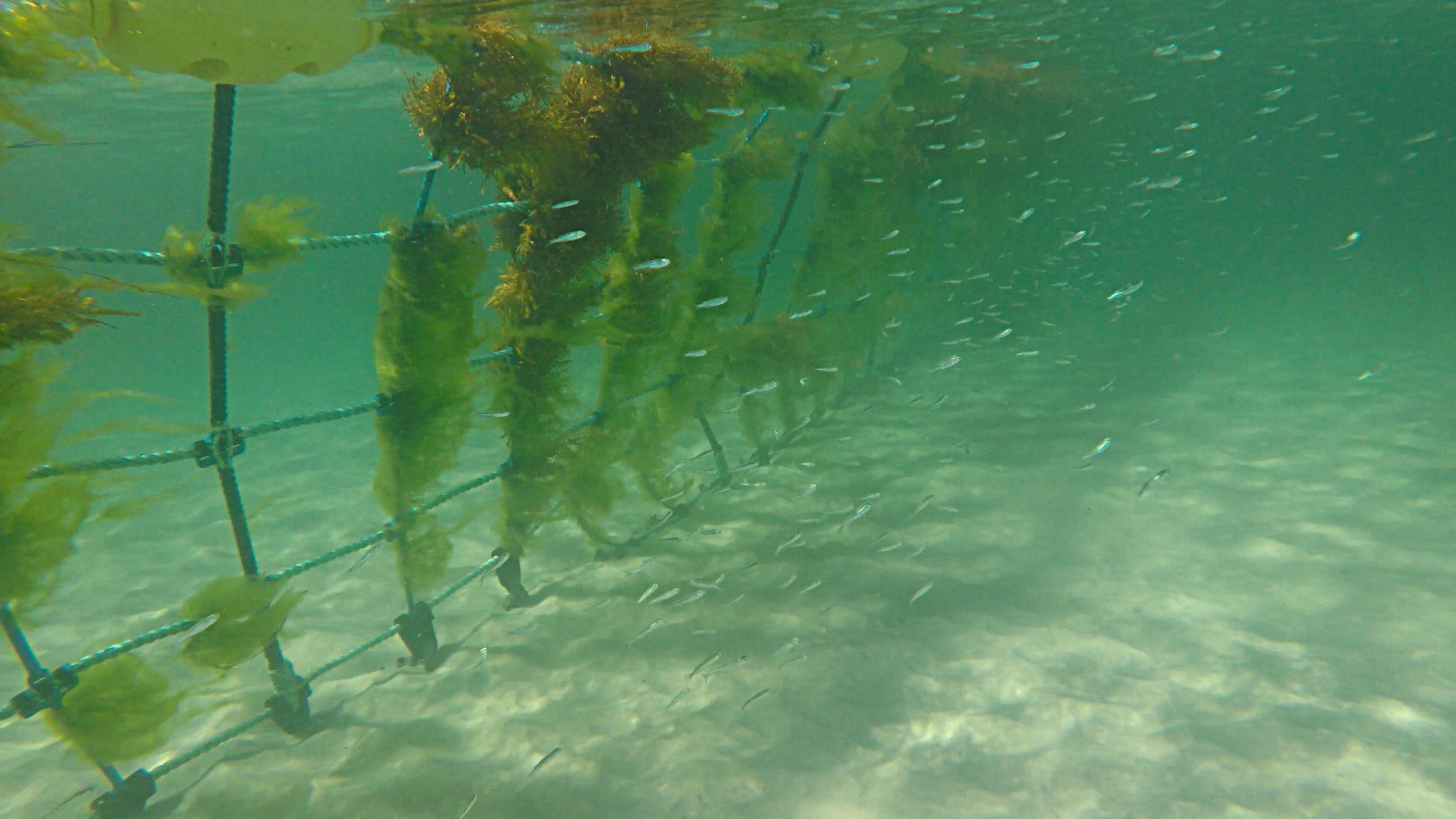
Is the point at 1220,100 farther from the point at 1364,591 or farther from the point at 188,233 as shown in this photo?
the point at 188,233

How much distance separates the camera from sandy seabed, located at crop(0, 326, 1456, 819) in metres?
3.69

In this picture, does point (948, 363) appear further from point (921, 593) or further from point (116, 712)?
point (116, 712)

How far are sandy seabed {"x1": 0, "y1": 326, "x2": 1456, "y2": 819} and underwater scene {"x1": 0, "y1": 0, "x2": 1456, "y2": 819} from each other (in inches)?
1.4

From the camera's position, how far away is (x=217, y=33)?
2.75m

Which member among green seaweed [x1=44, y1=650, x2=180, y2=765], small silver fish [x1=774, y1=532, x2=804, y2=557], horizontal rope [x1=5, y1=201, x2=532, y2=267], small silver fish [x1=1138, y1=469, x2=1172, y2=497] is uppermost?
horizontal rope [x1=5, y1=201, x2=532, y2=267]

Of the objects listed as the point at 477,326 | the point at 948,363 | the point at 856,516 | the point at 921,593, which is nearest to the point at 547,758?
the point at 477,326

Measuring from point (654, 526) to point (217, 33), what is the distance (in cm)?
537

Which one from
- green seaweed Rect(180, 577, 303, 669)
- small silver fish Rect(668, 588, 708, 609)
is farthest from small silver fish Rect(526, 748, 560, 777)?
small silver fish Rect(668, 588, 708, 609)

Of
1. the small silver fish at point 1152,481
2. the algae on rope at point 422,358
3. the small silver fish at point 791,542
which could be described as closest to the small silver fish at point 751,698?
the small silver fish at point 791,542

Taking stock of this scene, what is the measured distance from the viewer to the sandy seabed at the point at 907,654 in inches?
145

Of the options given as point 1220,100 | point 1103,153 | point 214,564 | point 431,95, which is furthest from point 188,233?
point 1220,100

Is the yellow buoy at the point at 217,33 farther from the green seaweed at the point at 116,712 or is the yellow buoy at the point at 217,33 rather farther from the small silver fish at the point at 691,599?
the small silver fish at the point at 691,599

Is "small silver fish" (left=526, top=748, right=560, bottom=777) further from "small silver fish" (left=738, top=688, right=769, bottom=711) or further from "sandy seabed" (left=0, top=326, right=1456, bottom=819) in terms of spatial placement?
"small silver fish" (left=738, top=688, right=769, bottom=711)

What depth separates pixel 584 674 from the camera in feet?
16.2
